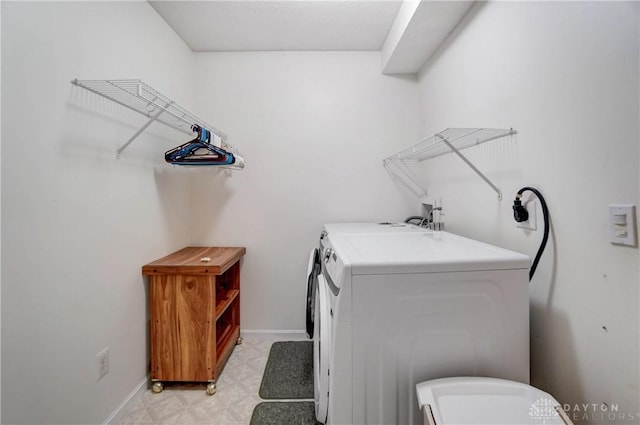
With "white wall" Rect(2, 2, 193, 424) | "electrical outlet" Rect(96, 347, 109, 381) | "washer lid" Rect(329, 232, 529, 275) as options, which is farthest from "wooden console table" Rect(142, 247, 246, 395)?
"washer lid" Rect(329, 232, 529, 275)

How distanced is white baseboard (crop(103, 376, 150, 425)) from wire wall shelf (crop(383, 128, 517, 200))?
2.20 metres

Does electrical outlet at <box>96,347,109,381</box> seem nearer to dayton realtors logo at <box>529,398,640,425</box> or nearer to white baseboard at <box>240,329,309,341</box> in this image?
white baseboard at <box>240,329,309,341</box>

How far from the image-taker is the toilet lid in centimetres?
71

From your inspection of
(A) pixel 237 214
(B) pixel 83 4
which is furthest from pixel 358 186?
(B) pixel 83 4

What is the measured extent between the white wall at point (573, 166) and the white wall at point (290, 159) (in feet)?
3.24

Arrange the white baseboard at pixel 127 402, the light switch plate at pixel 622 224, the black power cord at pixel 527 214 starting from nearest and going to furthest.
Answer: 1. the light switch plate at pixel 622 224
2. the black power cord at pixel 527 214
3. the white baseboard at pixel 127 402

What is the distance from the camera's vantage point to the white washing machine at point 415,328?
2.72 feet

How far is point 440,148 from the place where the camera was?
1652mm

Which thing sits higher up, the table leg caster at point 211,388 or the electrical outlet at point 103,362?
the electrical outlet at point 103,362

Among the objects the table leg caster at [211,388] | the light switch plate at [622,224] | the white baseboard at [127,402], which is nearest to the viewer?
the light switch plate at [622,224]

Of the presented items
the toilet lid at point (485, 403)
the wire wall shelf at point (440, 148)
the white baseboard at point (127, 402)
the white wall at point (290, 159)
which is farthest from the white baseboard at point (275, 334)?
the wire wall shelf at point (440, 148)

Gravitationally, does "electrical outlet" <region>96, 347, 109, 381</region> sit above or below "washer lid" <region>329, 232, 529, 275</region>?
below

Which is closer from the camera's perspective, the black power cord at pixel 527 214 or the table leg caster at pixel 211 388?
the black power cord at pixel 527 214

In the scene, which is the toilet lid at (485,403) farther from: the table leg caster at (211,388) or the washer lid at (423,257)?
the table leg caster at (211,388)
